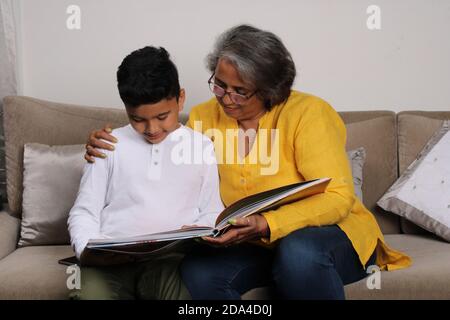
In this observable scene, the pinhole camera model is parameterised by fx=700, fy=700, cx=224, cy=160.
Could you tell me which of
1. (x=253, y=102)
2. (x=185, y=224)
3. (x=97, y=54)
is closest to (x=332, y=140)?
(x=253, y=102)

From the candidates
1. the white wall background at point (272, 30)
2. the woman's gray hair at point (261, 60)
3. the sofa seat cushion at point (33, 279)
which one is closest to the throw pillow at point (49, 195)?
the sofa seat cushion at point (33, 279)

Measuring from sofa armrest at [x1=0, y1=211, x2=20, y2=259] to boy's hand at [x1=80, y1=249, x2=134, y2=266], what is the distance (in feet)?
2.09

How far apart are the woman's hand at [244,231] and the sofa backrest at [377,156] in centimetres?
87

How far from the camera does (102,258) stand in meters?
1.58

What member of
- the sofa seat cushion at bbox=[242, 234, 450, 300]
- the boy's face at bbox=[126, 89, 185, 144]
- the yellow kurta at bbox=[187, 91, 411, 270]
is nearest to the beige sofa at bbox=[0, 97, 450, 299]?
the sofa seat cushion at bbox=[242, 234, 450, 300]

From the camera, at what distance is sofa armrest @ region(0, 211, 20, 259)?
7.16ft

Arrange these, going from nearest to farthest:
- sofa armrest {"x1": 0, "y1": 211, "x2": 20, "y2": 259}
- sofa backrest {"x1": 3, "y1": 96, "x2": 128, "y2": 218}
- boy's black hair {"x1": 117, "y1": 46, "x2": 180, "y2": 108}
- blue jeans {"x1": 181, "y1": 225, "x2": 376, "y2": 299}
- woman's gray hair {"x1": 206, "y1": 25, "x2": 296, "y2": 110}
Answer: blue jeans {"x1": 181, "y1": 225, "x2": 376, "y2": 299} < boy's black hair {"x1": 117, "y1": 46, "x2": 180, "y2": 108} < woman's gray hair {"x1": 206, "y1": 25, "x2": 296, "y2": 110} < sofa armrest {"x1": 0, "y1": 211, "x2": 20, "y2": 259} < sofa backrest {"x1": 3, "y1": 96, "x2": 128, "y2": 218}

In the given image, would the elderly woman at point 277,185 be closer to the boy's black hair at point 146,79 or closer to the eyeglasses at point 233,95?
the eyeglasses at point 233,95

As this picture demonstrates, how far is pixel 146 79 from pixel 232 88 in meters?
0.24

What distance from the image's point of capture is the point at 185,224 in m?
1.81

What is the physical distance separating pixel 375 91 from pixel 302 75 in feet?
1.00

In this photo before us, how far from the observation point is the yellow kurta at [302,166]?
1.73m

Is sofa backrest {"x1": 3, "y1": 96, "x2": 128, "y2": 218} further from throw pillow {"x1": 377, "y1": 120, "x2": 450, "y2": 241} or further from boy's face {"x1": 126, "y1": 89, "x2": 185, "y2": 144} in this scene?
throw pillow {"x1": 377, "y1": 120, "x2": 450, "y2": 241}
